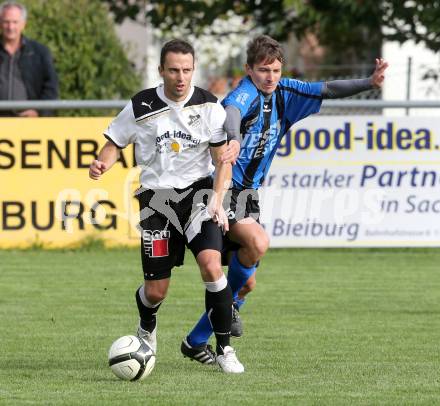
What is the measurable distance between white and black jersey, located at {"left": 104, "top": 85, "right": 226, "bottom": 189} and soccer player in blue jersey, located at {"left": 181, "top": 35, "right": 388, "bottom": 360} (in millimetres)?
322

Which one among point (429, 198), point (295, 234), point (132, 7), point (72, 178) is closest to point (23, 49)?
point (72, 178)

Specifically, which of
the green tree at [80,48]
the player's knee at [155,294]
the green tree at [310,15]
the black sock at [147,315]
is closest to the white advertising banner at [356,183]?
the green tree at [80,48]

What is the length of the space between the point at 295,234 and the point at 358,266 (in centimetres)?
102

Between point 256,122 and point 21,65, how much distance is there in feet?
19.9

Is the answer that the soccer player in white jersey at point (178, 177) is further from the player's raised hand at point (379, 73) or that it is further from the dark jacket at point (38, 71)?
the dark jacket at point (38, 71)

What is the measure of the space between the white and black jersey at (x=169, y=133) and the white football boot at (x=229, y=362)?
945 millimetres

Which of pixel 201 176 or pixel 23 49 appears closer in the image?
pixel 201 176

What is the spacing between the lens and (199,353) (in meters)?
7.86

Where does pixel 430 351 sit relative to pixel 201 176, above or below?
below

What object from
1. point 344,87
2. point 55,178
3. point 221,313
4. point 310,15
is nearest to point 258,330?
point 221,313

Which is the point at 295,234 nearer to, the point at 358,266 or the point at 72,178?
the point at 358,266

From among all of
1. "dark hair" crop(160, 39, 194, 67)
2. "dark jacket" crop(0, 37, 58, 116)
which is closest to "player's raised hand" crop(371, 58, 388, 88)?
"dark hair" crop(160, 39, 194, 67)

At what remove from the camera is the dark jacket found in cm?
1384

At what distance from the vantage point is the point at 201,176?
7.63m
